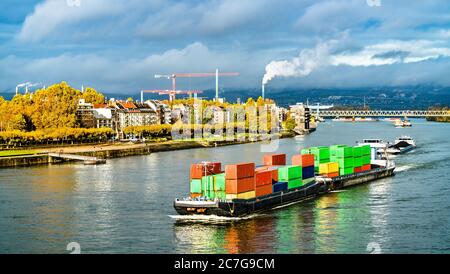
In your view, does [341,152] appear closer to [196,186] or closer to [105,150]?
[196,186]

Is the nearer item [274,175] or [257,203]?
[257,203]

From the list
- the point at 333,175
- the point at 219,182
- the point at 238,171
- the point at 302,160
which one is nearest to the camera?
the point at 238,171

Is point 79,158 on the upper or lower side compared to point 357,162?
lower

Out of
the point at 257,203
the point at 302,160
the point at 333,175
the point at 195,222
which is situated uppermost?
the point at 302,160

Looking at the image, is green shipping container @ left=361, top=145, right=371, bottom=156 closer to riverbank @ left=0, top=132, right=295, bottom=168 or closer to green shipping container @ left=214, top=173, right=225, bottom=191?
green shipping container @ left=214, top=173, right=225, bottom=191

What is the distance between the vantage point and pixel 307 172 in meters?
27.4

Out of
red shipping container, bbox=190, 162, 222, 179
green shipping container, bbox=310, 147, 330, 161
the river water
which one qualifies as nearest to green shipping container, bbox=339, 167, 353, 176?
green shipping container, bbox=310, 147, 330, 161

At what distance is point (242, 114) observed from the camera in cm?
7900

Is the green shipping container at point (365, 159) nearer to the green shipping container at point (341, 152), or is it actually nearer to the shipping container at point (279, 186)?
the green shipping container at point (341, 152)

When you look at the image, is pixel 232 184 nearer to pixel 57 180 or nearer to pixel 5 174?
pixel 57 180

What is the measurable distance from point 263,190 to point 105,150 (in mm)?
26220

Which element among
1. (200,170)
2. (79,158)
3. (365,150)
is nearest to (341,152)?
(365,150)

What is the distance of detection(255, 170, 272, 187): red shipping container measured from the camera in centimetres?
2317
